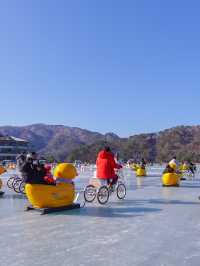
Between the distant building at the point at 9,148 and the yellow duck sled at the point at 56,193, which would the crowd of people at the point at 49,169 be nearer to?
the yellow duck sled at the point at 56,193

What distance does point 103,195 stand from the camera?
10766 mm

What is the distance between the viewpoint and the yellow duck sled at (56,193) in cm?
915

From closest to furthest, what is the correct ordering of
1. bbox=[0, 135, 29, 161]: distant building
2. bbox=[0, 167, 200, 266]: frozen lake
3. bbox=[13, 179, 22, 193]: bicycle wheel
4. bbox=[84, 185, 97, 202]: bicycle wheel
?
bbox=[0, 167, 200, 266]: frozen lake → bbox=[84, 185, 97, 202]: bicycle wheel → bbox=[13, 179, 22, 193]: bicycle wheel → bbox=[0, 135, 29, 161]: distant building

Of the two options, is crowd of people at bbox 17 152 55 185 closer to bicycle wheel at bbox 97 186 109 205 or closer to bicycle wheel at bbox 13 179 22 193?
bicycle wheel at bbox 97 186 109 205

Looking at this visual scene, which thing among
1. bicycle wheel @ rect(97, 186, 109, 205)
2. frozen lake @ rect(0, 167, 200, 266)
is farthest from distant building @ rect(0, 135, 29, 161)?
frozen lake @ rect(0, 167, 200, 266)

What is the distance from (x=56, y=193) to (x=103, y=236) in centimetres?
310

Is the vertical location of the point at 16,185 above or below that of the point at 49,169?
below

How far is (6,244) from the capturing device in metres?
5.95

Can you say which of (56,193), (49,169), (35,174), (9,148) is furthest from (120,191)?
(9,148)

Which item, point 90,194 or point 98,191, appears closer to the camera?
point 98,191

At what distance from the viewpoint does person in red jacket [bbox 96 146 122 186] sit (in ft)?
36.3

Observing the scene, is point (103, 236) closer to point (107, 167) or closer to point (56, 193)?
point (56, 193)

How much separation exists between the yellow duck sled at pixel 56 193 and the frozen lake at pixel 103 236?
331 mm

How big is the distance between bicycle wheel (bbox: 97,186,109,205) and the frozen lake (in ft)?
1.19
